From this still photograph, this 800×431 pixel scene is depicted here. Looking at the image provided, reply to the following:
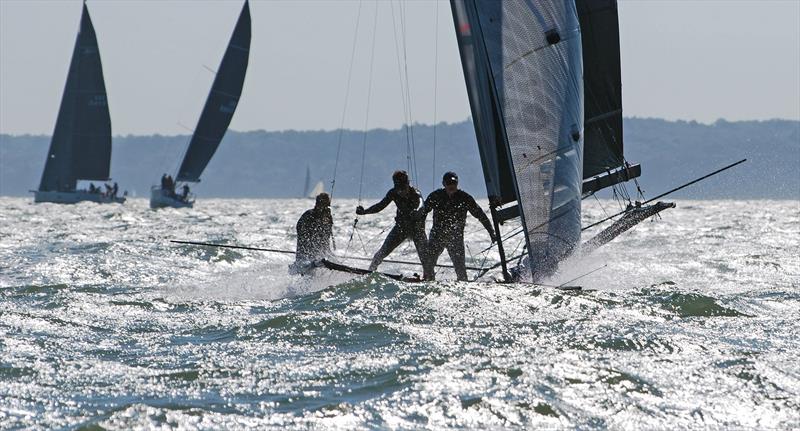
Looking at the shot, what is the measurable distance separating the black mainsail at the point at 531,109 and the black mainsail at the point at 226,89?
3927cm

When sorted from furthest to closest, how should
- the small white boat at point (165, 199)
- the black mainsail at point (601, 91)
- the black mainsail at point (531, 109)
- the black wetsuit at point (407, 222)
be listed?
the small white boat at point (165, 199), the black mainsail at point (601, 91), the black wetsuit at point (407, 222), the black mainsail at point (531, 109)

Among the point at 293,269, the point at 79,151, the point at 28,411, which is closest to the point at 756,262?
the point at 293,269

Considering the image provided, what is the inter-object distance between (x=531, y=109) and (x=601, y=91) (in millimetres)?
3359

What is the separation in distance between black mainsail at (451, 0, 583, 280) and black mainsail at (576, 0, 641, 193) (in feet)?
7.71

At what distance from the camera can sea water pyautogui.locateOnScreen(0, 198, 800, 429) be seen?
6699 millimetres

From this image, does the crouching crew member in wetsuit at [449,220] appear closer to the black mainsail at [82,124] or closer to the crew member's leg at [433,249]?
the crew member's leg at [433,249]

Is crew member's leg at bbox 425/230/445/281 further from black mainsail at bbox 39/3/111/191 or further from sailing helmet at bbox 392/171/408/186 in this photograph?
black mainsail at bbox 39/3/111/191

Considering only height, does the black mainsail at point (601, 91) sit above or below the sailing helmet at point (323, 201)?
above

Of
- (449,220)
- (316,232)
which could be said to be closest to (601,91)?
(449,220)

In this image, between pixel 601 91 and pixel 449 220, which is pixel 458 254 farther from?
pixel 601 91

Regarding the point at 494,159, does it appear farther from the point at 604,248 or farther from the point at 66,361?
the point at 604,248

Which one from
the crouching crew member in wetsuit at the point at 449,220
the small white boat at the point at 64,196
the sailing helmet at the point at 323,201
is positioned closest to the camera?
the crouching crew member in wetsuit at the point at 449,220

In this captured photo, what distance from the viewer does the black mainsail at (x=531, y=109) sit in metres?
11.8

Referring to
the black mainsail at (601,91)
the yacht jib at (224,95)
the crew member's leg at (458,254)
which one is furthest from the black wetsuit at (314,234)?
the yacht jib at (224,95)
